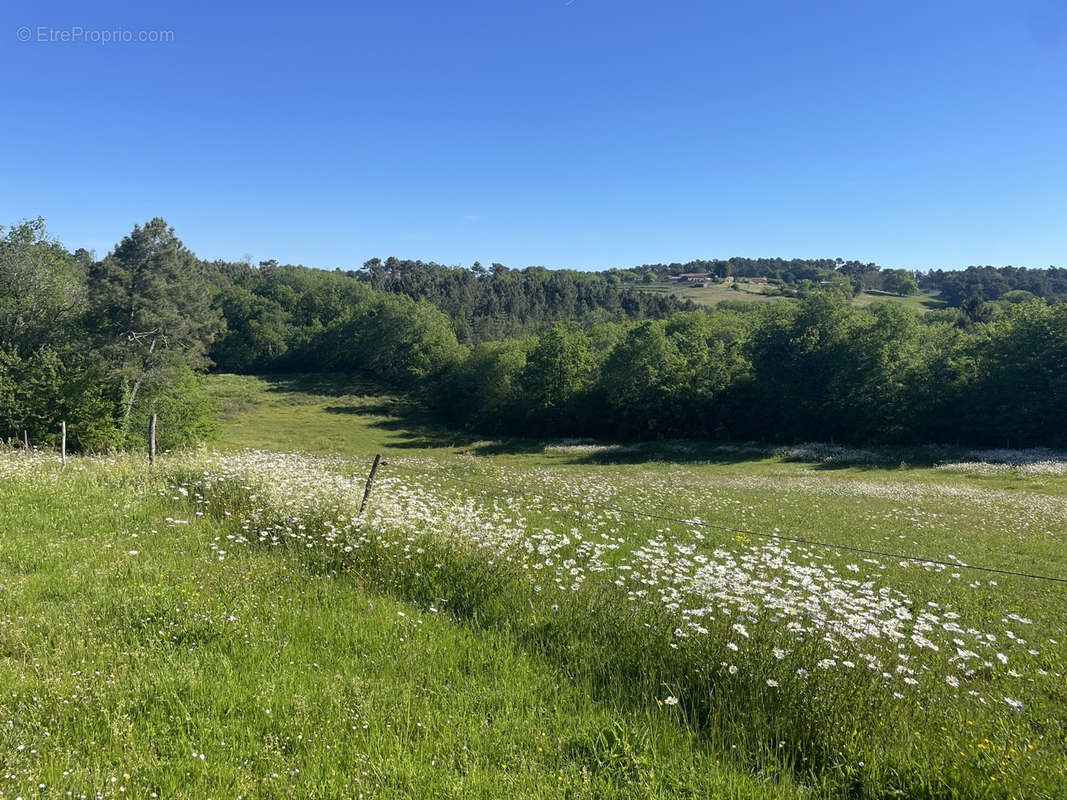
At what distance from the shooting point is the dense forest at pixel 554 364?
4009 centimetres

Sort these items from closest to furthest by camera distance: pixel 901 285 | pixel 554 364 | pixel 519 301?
pixel 554 364 < pixel 519 301 < pixel 901 285

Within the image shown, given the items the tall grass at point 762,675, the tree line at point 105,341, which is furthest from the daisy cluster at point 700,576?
the tree line at point 105,341

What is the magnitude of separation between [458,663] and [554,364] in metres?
71.1

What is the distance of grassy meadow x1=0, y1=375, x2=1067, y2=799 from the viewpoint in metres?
4.32

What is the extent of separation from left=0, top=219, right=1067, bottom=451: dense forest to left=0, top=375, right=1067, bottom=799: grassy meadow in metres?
33.6

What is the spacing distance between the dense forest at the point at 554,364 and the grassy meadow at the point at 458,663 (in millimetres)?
33579

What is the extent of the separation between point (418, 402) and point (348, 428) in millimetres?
20732

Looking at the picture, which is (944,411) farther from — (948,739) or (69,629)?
(69,629)

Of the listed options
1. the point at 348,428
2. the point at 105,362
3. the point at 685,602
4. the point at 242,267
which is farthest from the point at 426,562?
the point at 242,267

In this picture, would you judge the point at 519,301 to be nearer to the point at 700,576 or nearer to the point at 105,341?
the point at 105,341

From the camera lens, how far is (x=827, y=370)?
62.1m

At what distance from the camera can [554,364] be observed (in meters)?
76.6

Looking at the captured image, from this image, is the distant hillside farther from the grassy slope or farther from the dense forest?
the grassy slope

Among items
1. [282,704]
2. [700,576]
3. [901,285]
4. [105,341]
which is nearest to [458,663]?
[282,704]
